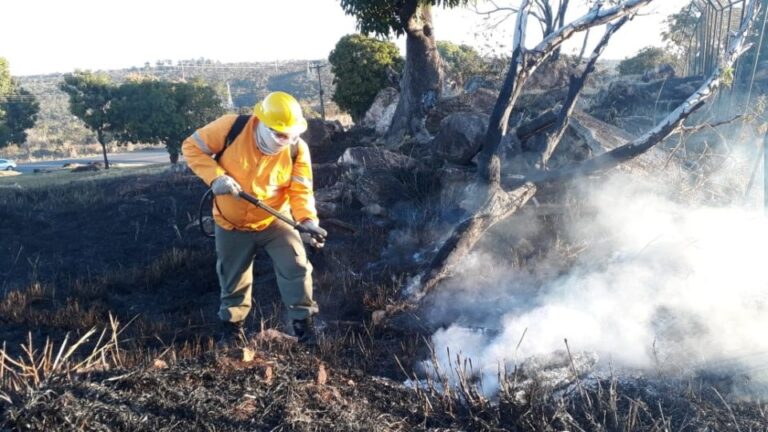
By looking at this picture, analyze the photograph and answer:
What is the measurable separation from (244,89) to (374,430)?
52100 millimetres

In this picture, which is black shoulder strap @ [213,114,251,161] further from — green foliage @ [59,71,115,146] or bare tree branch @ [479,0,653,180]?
green foliage @ [59,71,115,146]

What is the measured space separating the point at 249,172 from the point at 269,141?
27 cm

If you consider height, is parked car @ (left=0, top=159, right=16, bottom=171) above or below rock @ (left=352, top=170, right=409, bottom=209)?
below

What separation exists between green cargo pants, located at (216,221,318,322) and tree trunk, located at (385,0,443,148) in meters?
6.05

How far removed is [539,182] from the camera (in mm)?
6102

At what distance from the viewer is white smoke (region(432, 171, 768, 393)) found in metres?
3.95

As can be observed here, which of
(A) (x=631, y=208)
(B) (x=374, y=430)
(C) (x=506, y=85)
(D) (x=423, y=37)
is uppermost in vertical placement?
Result: (D) (x=423, y=37)

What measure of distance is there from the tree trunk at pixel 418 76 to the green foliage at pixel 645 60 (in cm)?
1085

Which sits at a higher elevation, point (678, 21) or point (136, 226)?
point (678, 21)

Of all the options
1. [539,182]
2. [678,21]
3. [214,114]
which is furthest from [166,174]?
[678,21]

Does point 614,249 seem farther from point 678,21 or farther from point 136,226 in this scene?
point 678,21

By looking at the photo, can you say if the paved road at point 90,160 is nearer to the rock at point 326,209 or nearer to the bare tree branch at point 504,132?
the rock at point 326,209

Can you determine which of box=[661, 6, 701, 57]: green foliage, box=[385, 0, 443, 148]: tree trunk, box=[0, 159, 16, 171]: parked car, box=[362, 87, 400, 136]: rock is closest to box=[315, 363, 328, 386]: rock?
box=[385, 0, 443, 148]: tree trunk

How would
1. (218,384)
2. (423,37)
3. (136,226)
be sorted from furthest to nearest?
(423,37) → (136,226) → (218,384)
